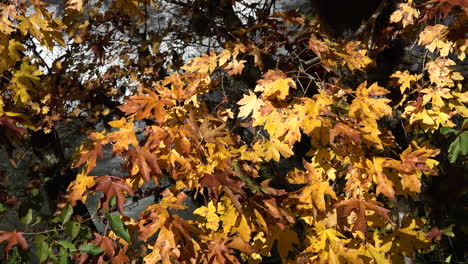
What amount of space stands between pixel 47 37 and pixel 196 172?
1.11 meters

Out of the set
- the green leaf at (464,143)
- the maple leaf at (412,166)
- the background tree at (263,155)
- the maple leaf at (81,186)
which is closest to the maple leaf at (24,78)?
the background tree at (263,155)

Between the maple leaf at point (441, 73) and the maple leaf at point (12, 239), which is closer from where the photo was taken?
the maple leaf at point (12, 239)

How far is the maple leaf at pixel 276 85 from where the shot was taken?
1870mm

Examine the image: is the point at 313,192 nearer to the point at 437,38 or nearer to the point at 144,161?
the point at 144,161

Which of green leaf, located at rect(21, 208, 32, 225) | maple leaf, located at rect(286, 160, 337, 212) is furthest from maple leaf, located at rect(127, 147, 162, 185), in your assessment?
green leaf, located at rect(21, 208, 32, 225)

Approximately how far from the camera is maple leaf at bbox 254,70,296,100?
73.6 inches

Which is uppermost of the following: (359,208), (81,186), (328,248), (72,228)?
(81,186)

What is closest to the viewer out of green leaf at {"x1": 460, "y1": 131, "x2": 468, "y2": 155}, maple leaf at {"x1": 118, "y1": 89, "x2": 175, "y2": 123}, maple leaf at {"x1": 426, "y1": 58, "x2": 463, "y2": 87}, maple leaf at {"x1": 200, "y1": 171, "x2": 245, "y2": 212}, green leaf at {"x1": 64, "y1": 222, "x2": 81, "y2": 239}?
maple leaf at {"x1": 200, "y1": 171, "x2": 245, "y2": 212}

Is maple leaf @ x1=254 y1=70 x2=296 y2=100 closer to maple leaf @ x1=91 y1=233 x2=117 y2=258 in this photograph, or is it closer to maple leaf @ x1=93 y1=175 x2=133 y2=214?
maple leaf @ x1=93 y1=175 x2=133 y2=214

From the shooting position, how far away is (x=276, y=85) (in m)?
1.91

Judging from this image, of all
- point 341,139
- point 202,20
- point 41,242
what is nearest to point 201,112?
point 341,139

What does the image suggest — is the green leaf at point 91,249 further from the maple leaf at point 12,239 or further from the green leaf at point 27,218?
the green leaf at point 27,218

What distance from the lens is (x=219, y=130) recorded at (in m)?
1.81

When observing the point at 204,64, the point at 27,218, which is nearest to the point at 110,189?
the point at 27,218
